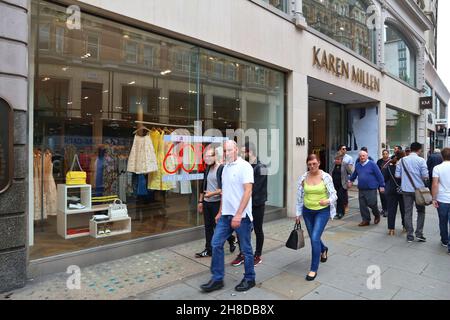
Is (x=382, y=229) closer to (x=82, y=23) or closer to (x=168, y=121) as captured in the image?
(x=168, y=121)

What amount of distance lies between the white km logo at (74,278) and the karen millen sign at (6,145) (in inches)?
57.3

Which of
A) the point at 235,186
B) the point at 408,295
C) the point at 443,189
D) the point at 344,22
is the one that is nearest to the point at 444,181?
the point at 443,189

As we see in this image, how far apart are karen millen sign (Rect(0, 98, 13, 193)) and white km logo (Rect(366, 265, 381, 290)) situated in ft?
15.4

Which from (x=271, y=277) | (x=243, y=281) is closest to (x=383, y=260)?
(x=271, y=277)

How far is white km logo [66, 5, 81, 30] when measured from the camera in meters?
5.21

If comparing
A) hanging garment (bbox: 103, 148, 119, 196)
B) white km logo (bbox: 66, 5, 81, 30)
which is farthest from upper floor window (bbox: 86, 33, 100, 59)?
hanging garment (bbox: 103, 148, 119, 196)

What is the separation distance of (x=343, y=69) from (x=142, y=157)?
800 centimetres

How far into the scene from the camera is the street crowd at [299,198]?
4102mm

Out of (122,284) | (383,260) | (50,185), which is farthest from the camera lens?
(50,185)

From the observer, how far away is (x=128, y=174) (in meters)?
7.18

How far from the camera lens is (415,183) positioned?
21.6 ft

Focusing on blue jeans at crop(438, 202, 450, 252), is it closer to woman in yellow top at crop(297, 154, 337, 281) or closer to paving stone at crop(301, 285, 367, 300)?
woman in yellow top at crop(297, 154, 337, 281)

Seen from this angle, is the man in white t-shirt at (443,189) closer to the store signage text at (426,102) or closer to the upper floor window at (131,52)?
the upper floor window at (131,52)
